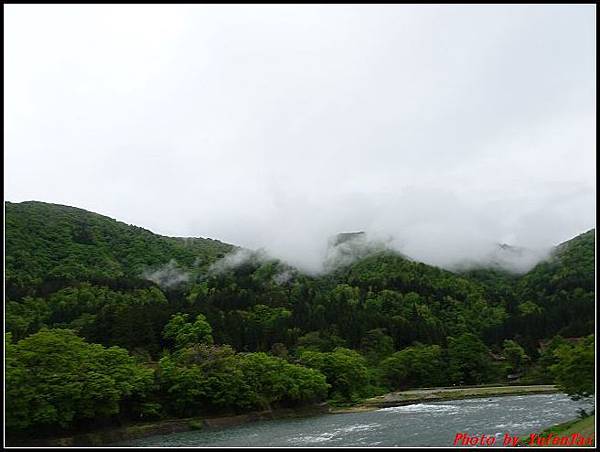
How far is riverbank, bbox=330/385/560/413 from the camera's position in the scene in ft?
192

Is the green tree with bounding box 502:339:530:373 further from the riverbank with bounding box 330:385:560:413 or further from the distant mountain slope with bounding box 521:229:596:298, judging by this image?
the distant mountain slope with bounding box 521:229:596:298

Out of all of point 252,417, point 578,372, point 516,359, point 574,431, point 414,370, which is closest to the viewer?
point 574,431

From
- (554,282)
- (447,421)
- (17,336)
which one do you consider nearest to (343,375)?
(447,421)

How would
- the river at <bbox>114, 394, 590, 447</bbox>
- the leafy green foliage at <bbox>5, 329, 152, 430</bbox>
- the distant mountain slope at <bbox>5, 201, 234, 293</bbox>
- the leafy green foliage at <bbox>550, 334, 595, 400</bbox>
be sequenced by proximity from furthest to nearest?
the distant mountain slope at <bbox>5, 201, 234, 293</bbox> < the leafy green foliage at <bbox>5, 329, 152, 430</bbox> < the leafy green foliage at <bbox>550, 334, 595, 400</bbox> < the river at <bbox>114, 394, 590, 447</bbox>

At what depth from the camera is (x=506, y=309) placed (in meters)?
126

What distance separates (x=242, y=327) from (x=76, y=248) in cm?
9045

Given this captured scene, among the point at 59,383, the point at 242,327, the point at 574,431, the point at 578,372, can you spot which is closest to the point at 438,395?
the point at 578,372

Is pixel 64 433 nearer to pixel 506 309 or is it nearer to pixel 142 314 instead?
pixel 142 314

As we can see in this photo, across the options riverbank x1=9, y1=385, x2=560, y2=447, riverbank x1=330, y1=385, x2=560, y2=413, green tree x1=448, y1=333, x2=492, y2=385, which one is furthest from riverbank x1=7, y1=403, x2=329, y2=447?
green tree x1=448, y1=333, x2=492, y2=385

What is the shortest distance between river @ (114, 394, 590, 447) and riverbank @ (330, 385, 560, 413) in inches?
223

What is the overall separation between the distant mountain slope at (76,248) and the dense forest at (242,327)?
67 cm

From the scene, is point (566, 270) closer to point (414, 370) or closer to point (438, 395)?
point (414, 370)

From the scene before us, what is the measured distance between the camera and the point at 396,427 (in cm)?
3894

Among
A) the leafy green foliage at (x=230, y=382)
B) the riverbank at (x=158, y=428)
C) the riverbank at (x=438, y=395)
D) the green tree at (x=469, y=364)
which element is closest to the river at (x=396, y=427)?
the riverbank at (x=158, y=428)
